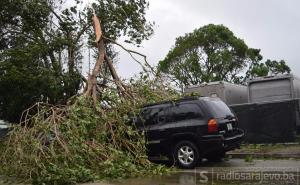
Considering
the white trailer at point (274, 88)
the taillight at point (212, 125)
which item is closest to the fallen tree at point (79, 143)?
the taillight at point (212, 125)

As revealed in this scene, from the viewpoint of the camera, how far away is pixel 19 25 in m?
21.6

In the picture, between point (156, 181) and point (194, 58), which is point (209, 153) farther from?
point (194, 58)

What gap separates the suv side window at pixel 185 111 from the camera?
12938 mm

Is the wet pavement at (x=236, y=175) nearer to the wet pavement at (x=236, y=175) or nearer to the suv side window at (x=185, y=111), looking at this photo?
the wet pavement at (x=236, y=175)

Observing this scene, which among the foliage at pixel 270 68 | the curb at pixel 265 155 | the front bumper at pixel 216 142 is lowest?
the curb at pixel 265 155

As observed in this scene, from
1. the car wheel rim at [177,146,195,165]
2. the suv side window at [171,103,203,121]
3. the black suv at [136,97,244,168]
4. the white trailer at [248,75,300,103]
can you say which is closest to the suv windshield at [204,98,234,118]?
the black suv at [136,97,244,168]

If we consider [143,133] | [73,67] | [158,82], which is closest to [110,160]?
[143,133]

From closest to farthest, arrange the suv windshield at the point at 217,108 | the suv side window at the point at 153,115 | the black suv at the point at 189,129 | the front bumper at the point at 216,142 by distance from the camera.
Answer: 1. the front bumper at the point at 216,142
2. the black suv at the point at 189,129
3. the suv windshield at the point at 217,108
4. the suv side window at the point at 153,115

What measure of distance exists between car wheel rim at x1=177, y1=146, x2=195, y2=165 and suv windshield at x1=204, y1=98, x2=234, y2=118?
1.14 meters

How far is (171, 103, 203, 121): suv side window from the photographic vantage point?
12.9 m

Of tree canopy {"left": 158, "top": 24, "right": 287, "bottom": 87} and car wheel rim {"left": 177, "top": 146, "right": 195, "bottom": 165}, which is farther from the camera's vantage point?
tree canopy {"left": 158, "top": 24, "right": 287, "bottom": 87}

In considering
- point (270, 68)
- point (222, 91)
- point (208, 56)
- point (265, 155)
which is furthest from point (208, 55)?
point (265, 155)

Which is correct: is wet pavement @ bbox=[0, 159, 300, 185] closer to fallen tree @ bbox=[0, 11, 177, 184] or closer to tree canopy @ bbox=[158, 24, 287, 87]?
fallen tree @ bbox=[0, 11, 177, 184]

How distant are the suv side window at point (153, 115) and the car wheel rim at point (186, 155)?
104 centimetres
